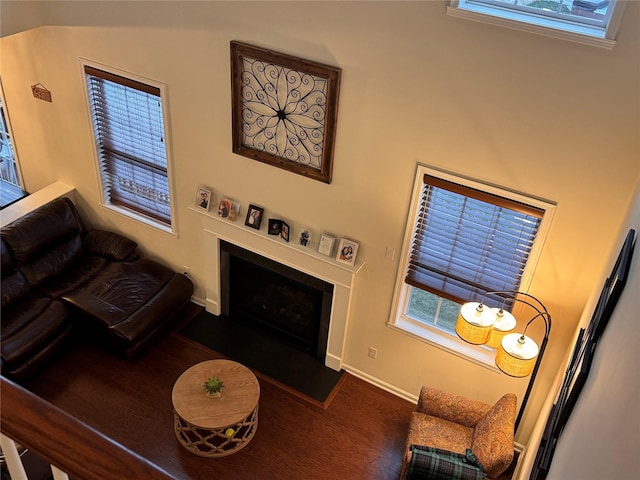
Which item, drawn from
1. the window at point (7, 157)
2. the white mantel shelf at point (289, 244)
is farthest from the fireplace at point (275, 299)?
the window at point (7, 157)

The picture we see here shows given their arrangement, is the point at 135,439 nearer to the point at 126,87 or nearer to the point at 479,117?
the point at 126,87

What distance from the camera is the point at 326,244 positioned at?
5.46m

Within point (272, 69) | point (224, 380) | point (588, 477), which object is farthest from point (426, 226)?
point (588, 477)

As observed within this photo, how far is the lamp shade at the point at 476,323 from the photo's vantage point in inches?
180

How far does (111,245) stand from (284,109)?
111 inches

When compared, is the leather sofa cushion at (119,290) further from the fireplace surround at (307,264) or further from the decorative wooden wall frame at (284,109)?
the decorative wooden wall frame at (284,109)

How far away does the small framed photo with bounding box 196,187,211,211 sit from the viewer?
5.91m

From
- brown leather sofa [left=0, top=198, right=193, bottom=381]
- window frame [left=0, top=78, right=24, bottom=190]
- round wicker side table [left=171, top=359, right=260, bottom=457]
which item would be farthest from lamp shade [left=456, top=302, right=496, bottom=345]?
window frame [left=0, top=78, right=24, bottom=190]

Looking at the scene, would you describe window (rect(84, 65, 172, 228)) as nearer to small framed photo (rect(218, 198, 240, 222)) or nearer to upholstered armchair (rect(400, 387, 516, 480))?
small framed photo (rect(218, 198, 240, 222))

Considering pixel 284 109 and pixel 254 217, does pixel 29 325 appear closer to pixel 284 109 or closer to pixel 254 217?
pixel 254 217

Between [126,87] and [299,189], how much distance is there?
1991 mm

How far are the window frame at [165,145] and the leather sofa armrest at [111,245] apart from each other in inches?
11.2

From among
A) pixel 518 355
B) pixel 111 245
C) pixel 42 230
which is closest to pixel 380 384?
pixel 518 355

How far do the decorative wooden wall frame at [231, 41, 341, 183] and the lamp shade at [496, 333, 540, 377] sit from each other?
195 centimetres
